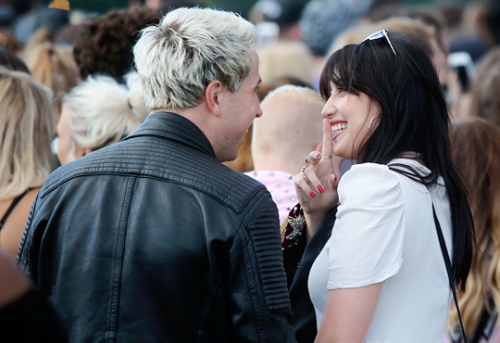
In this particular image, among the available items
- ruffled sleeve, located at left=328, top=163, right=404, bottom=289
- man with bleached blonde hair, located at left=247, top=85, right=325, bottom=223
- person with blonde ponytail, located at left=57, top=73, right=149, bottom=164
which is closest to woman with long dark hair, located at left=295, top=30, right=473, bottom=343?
ruffled sleeve, located at left=328, top=163, right=404, bottom=289

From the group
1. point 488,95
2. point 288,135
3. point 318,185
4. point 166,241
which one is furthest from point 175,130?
point 488,95

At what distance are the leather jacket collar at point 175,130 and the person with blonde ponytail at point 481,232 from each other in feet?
5.05

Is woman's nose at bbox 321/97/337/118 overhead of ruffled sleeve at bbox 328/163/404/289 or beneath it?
overhead

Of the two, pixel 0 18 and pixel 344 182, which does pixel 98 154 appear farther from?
pixel 0 18

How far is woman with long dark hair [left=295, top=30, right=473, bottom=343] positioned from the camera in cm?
179

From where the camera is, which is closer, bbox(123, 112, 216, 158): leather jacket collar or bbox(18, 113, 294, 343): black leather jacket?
bbox(18, 113, 294, 343): black leather jacket

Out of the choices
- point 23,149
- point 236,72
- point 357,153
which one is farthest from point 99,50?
point 357,153

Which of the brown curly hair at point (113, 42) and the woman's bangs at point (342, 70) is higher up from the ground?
the woman's bangs at point (342, 70)

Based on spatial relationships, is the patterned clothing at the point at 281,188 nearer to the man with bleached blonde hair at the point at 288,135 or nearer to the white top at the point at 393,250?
the man with bleached blonde hair at the point at 288,135

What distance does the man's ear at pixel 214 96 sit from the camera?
194 cm

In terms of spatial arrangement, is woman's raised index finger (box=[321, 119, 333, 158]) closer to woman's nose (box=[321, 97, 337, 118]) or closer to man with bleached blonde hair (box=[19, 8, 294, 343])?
woman's nose (box=[321, 97, 337, 118])

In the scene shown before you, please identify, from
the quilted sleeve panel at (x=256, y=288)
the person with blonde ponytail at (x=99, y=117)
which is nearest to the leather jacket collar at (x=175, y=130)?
the quilted sleeve panel at (x=256, y=288)

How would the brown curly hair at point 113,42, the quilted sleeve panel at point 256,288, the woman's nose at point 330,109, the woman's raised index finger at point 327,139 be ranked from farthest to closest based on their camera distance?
the brown curly hair at point 113,42
the woman's raised index finger at point 327,139
the woman's nose at point 330,109
the quilted sleeve panel at point 256,288

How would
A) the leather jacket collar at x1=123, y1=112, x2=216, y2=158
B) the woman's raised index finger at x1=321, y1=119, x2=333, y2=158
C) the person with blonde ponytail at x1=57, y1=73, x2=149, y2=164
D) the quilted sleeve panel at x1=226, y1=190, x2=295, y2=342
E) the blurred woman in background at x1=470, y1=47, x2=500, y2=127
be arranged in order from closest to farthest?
the quilted sleeve panel at x1=226, y1=190, x2=295, y2=342
the leather jacket collar at x1=123, y1=112, x2=216, y2=158
the woman's raised index finger at x1=321, y1=119, x2=333, y2=158
the person with blonde ponytail at x1=57, y1=73, x2=149, y2=164
the blurred woman in background at x1=470, y1=47, x2=500, y2=127
